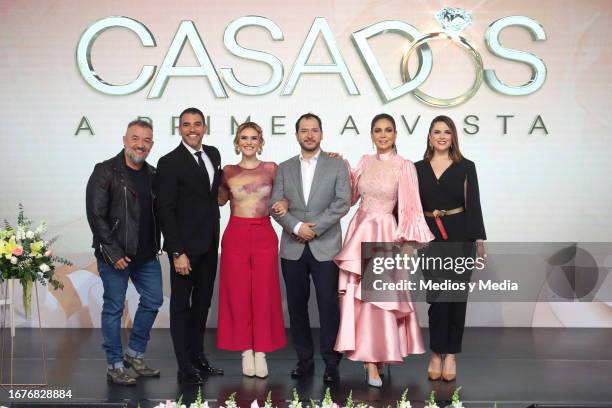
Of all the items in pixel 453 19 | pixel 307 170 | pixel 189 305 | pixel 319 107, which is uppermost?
pixel 453 19

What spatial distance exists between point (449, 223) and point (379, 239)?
1.47ft

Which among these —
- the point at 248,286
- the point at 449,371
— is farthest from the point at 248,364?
the point at 449,371

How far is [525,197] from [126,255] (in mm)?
3694

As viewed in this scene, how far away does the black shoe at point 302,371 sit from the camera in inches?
197

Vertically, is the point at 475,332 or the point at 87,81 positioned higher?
the point at 87,81

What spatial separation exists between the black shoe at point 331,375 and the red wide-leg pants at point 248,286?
36 cm

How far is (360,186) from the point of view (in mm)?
4949

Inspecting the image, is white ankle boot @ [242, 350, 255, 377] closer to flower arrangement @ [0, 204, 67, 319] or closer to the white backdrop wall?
flower arrangement @ [0, 204, 67, 319]

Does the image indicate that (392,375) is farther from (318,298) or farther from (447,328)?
(318,298)

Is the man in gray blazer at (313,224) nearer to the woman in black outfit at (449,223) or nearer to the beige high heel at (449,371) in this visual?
the woman in black outfit at (449,223)

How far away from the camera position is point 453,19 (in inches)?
270

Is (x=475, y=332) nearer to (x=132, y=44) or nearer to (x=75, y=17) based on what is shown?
(x=132, y=44)

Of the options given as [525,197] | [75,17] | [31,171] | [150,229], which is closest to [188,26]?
[75,17]

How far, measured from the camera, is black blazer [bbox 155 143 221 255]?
4.79 metres
